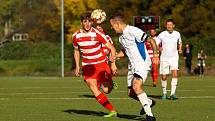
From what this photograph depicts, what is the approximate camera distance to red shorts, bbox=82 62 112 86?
48.2 feet

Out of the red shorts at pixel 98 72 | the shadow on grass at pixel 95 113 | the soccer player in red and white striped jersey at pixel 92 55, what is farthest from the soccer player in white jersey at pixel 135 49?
the red shorts at pixel 98 72

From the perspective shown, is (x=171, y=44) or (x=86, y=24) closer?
(x=86, y=24)

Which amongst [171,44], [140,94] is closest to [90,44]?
[140,94]

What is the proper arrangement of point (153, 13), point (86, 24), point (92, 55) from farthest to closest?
point (153, 13) < point (92, 55) < point (86, 24)

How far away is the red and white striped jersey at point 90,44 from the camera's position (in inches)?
579

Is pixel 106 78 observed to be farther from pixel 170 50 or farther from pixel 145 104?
pixel 170 50

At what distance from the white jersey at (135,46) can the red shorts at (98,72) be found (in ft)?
4.89

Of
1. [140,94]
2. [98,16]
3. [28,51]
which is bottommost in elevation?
[140,94]

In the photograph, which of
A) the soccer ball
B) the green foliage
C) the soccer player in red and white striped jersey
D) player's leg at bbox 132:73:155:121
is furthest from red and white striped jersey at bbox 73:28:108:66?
the green foliage

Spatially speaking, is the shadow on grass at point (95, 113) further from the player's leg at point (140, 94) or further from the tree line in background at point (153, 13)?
the tree line in background at point (153, 13)

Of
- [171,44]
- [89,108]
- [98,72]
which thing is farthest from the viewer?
[171,44]

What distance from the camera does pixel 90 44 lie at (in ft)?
48.5

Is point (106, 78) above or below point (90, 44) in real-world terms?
below

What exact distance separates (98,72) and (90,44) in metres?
0.61
